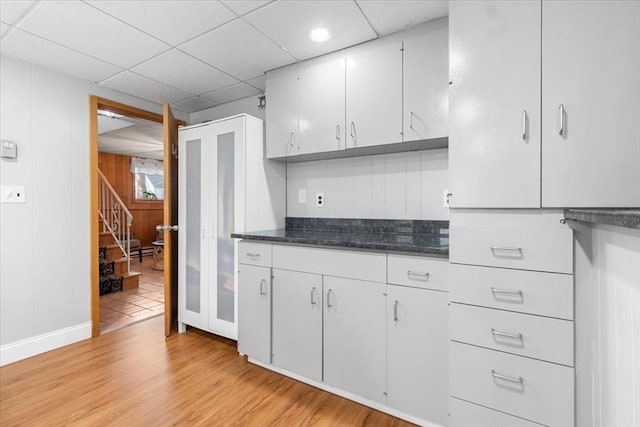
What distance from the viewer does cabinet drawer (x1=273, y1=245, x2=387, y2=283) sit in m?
1.68

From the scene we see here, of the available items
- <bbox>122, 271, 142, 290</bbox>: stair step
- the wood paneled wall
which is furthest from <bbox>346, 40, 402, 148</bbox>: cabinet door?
the wood paneled wall

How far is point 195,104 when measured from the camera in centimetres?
335

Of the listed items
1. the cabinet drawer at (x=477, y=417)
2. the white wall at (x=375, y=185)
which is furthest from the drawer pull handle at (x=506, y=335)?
the white wall at (x=375, y=185)

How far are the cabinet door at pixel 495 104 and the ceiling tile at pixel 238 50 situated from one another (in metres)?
1.28

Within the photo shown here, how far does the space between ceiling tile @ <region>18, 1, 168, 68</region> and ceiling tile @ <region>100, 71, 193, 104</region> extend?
32 cm

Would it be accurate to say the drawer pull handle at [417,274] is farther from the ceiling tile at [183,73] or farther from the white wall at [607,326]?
the ceiling tile at [183,73]

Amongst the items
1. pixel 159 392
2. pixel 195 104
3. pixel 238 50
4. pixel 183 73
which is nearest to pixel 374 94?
pixel 238 50

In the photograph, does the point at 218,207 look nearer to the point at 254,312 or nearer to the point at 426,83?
the point at 254,312

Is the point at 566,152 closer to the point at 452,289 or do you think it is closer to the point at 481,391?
the point at 452,289

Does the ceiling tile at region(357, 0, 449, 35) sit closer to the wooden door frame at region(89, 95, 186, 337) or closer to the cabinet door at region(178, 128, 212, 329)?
the cabinet door at region(178, 128, 212, 329)

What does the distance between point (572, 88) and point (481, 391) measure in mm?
1353

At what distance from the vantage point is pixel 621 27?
113 cm

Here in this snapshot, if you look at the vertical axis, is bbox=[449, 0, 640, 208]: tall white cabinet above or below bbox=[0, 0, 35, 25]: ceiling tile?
below

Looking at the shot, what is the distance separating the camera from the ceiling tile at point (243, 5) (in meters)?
1.71
